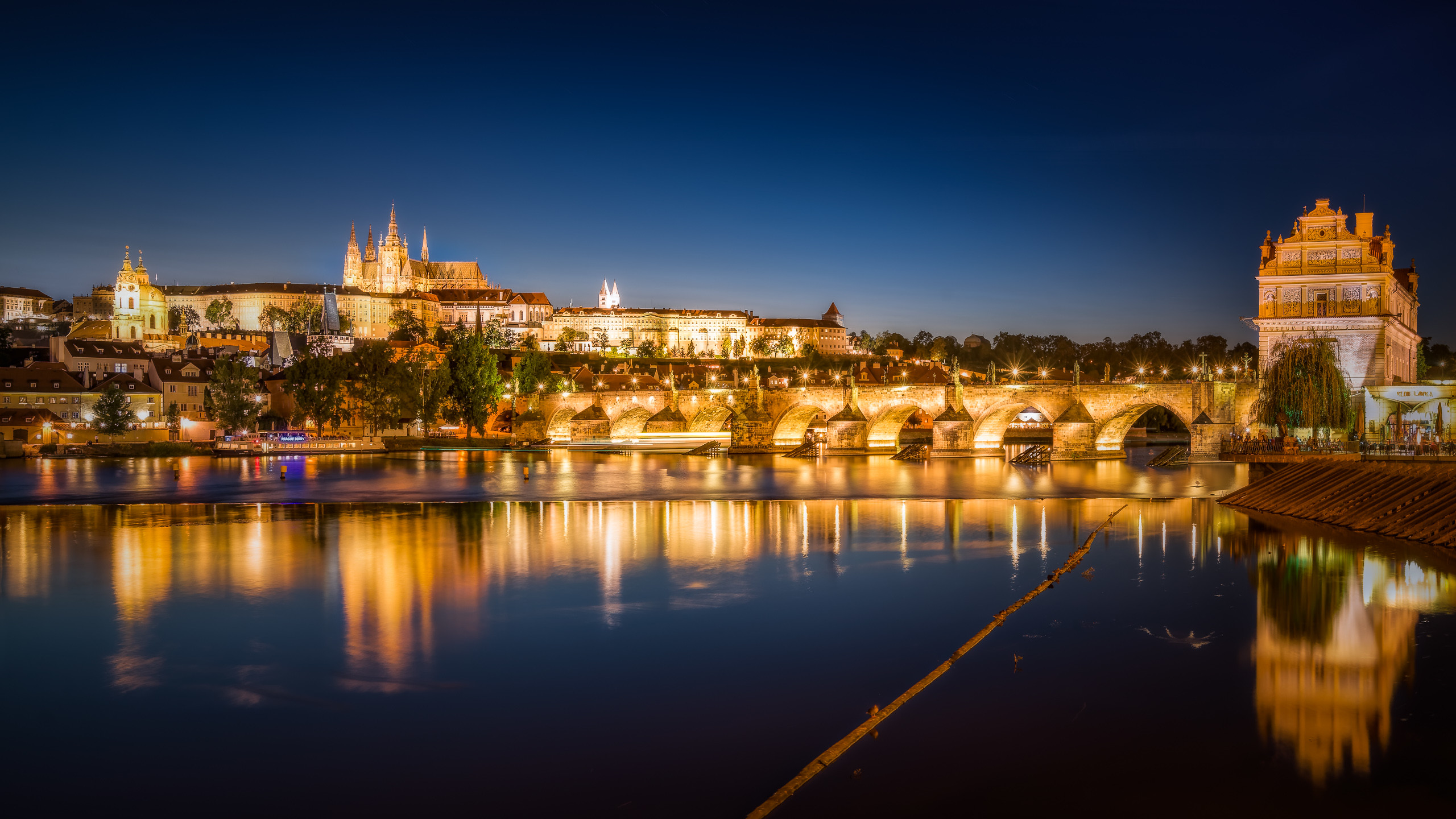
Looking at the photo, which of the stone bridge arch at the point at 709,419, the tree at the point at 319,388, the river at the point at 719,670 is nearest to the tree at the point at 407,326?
the tree at the point at 319,388

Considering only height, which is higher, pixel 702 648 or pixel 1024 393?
pixel 1024 393

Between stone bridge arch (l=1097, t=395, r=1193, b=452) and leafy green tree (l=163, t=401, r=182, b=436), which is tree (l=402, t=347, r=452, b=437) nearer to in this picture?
leafy green tree (l=163, t=401, r=182, b=436)

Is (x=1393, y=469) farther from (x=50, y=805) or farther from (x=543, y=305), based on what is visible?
(x=543, y=305)

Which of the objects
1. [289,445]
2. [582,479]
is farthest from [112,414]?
[582,479]

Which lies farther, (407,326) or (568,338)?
(568,338)

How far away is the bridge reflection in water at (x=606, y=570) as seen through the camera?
11320 millimetres

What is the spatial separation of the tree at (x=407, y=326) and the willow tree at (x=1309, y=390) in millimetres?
98721

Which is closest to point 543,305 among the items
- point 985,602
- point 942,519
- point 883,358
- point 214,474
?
point 883,358

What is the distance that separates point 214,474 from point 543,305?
102 meters

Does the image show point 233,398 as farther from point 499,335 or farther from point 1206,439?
point 499,335

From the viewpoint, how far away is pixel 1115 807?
7582 millimetres

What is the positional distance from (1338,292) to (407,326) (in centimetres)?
11615

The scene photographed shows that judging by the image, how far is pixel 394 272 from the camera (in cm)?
15438

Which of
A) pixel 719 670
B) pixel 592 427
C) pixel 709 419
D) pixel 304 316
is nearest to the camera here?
pixel 719 670
